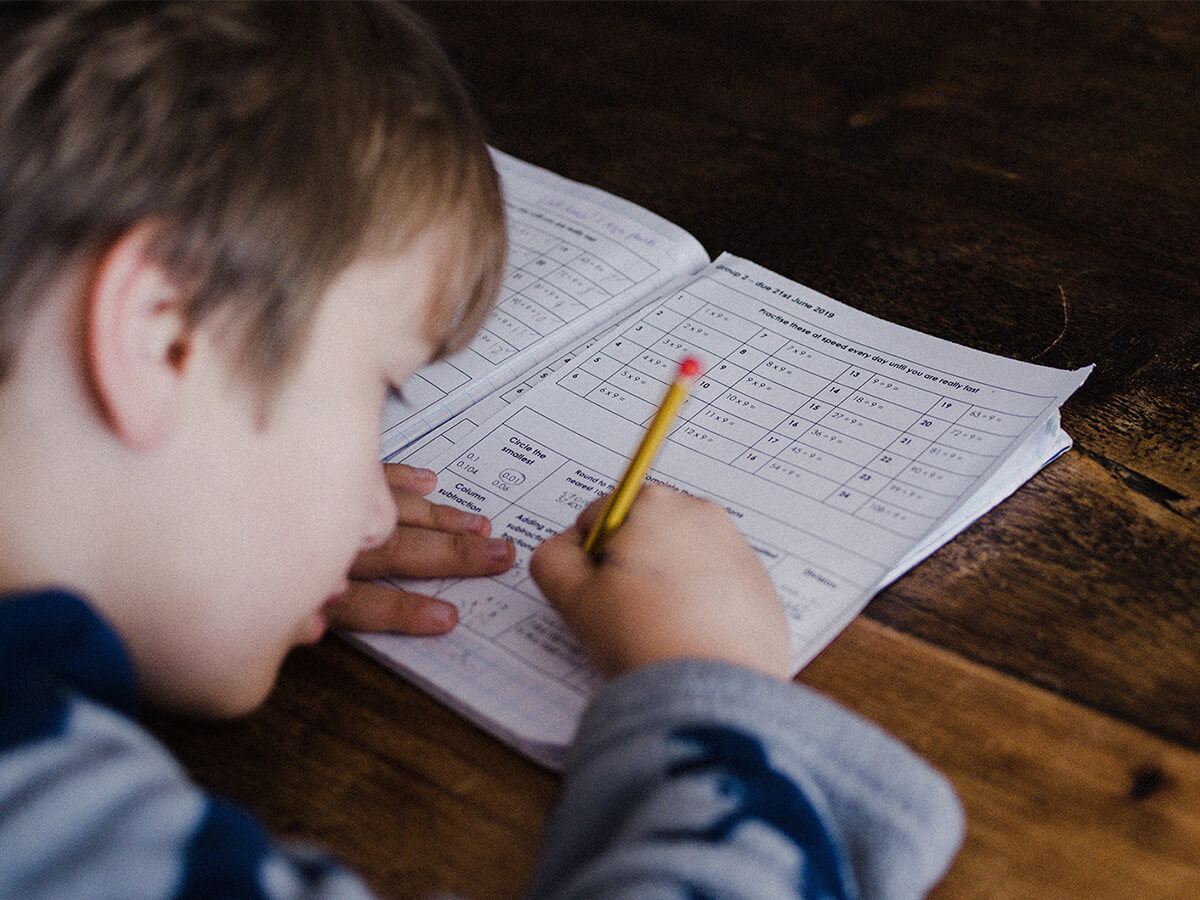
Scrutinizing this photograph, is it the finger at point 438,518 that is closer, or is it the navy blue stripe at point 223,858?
the navy blue stripe at point 223,858

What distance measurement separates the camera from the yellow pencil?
59cm

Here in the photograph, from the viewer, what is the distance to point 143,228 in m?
0.51

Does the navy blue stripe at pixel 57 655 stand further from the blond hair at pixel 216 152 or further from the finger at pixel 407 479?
the finger at pixel 407 479

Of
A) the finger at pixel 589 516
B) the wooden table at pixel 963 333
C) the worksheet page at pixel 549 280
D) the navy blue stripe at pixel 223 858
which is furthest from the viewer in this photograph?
the worksheet page at pixel 549 280

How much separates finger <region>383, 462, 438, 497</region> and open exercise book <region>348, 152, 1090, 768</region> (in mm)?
17

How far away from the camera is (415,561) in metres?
0.69

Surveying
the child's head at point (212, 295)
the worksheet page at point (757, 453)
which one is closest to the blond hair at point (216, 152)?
the child's head at point (212, 295)

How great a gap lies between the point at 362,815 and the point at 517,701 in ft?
0.32

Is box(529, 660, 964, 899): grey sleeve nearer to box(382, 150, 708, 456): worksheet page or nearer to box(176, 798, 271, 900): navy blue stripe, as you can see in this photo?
box(176, 798, 271, 900): navy blue stripe

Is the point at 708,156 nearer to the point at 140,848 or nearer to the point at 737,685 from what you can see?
the point at 737,685

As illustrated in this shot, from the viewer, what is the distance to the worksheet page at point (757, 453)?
645mm

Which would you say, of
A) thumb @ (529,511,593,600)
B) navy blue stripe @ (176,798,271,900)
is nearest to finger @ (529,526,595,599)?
thumb @ (529,511,593,600)

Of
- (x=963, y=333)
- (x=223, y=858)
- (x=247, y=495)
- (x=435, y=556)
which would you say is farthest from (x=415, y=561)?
(x=963, y=333)

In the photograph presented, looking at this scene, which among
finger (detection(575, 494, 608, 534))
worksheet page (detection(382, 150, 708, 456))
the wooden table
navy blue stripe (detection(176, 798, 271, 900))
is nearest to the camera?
navy blue stripe (detection(176, 798, 271, 900))
